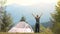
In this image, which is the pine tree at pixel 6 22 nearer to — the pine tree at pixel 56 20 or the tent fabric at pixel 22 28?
the tent fabric at pixel 22 28

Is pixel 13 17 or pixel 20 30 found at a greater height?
pixel 13 17

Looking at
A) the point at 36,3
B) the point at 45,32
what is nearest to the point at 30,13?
the point at 36,3

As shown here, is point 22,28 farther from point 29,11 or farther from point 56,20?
point 56,20

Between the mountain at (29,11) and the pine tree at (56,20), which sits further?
the mountain at (29,11)

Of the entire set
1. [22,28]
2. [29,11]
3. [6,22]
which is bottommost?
[22,28]

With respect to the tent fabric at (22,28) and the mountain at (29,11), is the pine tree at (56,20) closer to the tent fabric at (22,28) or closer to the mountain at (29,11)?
the mountain at (29,11)

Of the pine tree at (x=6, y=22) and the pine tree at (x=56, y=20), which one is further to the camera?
the pine tree at (x=6, y=22)

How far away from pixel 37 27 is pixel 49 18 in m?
0.37

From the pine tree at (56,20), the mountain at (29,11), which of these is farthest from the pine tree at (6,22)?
the pine tree at (56,20)

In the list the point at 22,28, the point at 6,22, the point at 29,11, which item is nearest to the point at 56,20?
the point at 29,11

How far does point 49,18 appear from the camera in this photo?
4805mm

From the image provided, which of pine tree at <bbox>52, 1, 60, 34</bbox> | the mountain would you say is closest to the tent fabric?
the mountain

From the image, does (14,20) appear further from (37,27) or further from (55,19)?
(55,19)

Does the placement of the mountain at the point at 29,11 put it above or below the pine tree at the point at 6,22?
above
